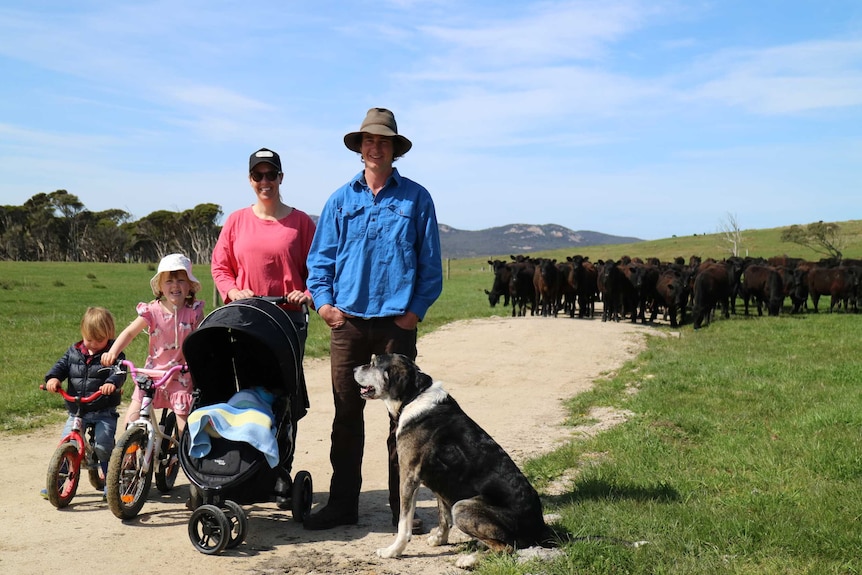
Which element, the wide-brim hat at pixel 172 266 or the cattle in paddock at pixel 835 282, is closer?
the wide-brim hat at pixel 172 266

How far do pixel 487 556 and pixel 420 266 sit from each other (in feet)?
6.96

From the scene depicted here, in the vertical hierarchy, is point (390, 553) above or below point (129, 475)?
below

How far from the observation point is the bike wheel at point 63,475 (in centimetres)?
574

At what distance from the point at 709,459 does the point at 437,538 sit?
3.15 metres

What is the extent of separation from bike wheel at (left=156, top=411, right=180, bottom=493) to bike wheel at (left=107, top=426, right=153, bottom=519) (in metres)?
0.43

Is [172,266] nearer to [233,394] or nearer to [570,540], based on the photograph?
[233,394]

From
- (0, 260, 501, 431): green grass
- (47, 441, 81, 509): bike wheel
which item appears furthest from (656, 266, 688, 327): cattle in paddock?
(47, 441, 81, 509): bike wheel

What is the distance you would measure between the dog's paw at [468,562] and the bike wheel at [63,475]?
3.17 meters

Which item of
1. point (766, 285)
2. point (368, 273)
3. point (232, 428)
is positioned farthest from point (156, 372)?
point (766, 285)

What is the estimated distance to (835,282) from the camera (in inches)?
1075

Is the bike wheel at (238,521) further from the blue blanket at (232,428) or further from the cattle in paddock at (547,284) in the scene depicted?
the cattle in paddock at (547,284)

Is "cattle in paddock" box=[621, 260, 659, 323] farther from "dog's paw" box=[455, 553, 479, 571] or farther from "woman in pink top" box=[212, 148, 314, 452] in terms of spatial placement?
"dog's paw" box=[455, 553, 479, 571]

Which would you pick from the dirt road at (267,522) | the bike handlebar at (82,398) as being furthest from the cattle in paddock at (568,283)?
the bike handlebar at (82,398)

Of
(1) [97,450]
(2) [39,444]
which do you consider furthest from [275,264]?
(2) [39,444]
